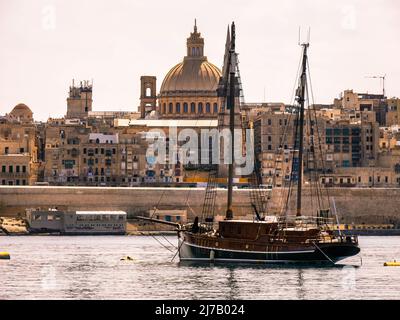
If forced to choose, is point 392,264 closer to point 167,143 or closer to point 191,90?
point 167,143

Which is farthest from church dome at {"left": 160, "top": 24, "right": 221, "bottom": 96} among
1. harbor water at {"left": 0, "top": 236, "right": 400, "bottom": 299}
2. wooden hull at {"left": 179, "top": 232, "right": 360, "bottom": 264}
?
wooden hull at {"left": 179, "top": 232, "right": 360, "bottom": 264}

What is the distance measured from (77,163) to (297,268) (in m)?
66.9

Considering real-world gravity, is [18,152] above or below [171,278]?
above

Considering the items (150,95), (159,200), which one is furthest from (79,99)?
(159,200)

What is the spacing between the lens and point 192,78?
139625 millimetres

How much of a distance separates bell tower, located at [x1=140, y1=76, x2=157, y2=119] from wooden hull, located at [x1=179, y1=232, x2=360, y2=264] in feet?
329

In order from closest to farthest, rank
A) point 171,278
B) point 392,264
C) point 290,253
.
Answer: point 171,278, point 290,253, point 392,264

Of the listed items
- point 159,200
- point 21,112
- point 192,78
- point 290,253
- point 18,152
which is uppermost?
point 192,78

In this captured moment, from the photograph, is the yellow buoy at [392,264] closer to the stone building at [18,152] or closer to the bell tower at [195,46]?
the stone building at [18,152]

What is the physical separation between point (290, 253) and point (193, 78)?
87.6 meters

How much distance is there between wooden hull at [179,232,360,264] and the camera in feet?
173

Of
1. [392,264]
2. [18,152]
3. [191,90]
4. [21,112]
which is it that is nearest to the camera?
[392,264]

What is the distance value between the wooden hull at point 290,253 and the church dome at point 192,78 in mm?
85594
